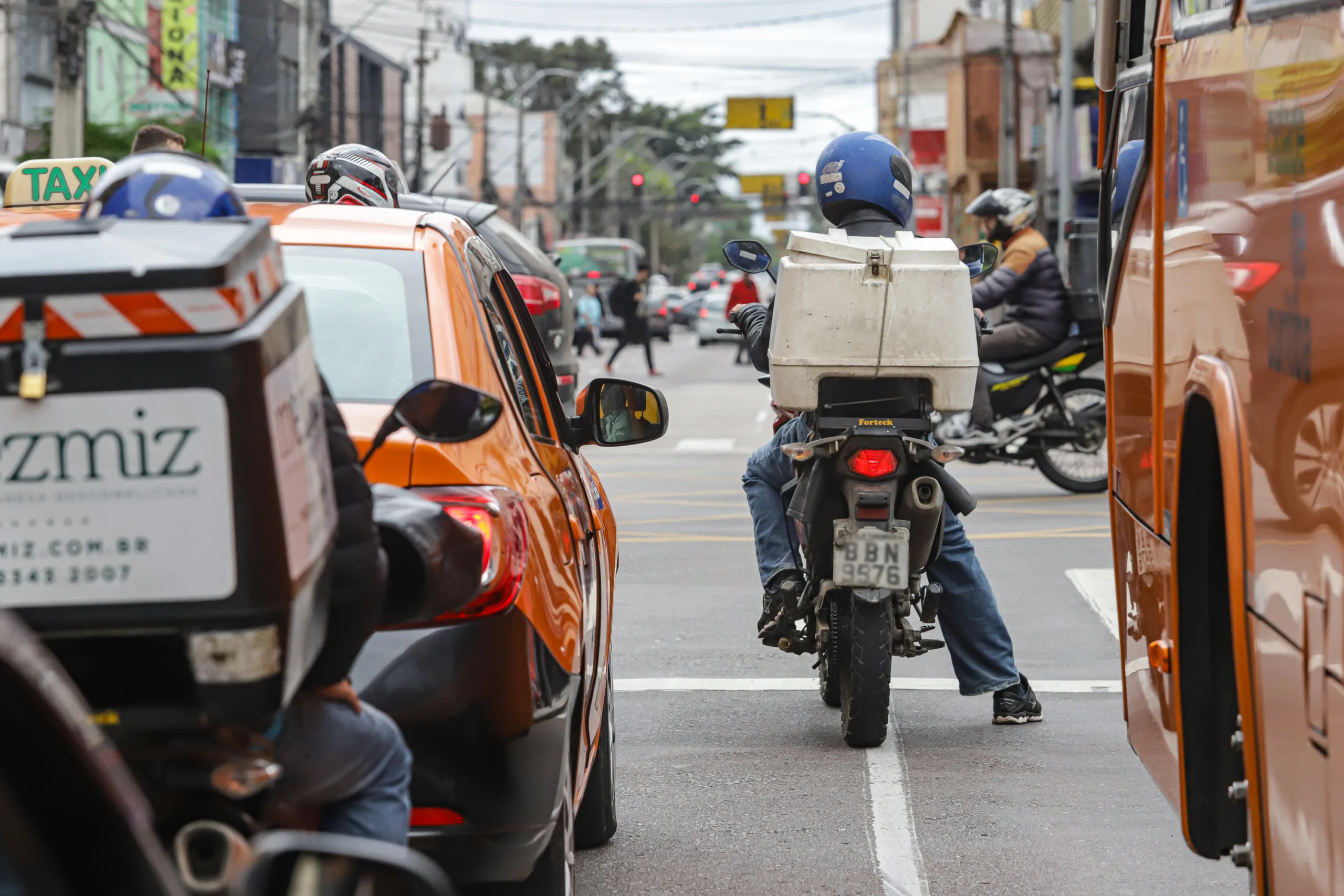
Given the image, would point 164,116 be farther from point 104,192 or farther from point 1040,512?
point 104,192

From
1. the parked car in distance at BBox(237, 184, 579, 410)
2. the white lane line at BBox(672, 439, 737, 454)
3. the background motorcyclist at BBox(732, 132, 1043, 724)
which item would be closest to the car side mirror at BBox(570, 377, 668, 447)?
the background motorcyclist at BBox(732, 132, 1043, 724)

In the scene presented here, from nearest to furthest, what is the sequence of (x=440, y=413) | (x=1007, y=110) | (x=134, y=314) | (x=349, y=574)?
1. (x=134, y=314)
2. (x=349, y=574)
3. (x=440, y=413)
4. (x=1007, y=110)

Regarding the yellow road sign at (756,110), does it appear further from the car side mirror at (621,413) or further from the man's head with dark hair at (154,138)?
the car side mirror at (621,413)

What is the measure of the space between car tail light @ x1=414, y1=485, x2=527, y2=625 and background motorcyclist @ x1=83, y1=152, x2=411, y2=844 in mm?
601

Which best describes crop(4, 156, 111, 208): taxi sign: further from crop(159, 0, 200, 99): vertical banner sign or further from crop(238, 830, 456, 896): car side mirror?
crop(159, 0, 200, 99): vertical banner sign

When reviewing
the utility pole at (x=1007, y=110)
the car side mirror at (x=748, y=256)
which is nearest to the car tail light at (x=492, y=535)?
the car side mirror at (x=748, y=256)

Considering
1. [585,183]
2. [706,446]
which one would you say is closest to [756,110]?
[585,183]

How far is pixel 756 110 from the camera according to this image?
84938mm

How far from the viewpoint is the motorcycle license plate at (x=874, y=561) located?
6301mm

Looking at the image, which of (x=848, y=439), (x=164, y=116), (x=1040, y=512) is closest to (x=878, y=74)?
(x=164, y=116)

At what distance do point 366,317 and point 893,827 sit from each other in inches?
93.7

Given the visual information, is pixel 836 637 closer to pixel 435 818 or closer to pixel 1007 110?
pixel 435 818

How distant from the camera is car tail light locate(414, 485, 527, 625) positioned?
3469mm

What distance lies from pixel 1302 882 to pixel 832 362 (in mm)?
3233
